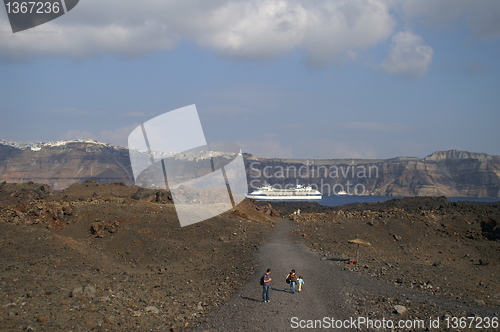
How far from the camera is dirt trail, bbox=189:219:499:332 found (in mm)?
7710

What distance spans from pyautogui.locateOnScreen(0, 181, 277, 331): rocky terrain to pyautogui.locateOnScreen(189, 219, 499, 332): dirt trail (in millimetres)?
699

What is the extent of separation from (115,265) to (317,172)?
191 m

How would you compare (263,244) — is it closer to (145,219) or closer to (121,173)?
(145,219)

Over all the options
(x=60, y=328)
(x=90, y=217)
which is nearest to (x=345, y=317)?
(x=60, y=328)

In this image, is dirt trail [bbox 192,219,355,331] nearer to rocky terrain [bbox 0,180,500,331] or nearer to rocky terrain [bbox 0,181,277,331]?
rocky terrain [bbox 0,180,500,331]

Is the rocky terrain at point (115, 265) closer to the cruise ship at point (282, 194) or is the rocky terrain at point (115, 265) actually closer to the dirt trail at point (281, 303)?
the dirt trail at point (281, 303)

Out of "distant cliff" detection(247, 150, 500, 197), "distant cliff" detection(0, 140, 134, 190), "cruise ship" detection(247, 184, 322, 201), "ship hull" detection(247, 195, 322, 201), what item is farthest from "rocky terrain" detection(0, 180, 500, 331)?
"distant cliff" detection(247, 150, 500, 197)

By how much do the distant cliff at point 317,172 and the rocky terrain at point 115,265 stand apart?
72985 millimetres

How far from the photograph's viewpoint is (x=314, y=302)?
8.81 metres

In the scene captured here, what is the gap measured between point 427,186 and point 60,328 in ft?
554

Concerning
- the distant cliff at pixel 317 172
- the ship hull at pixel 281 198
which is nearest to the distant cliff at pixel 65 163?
the distant cliff at pixel 317 172

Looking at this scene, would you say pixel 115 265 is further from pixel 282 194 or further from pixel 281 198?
pixel 282 194

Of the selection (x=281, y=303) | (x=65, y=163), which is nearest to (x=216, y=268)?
(x=281, y=303)

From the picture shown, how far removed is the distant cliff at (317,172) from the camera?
12638cm
